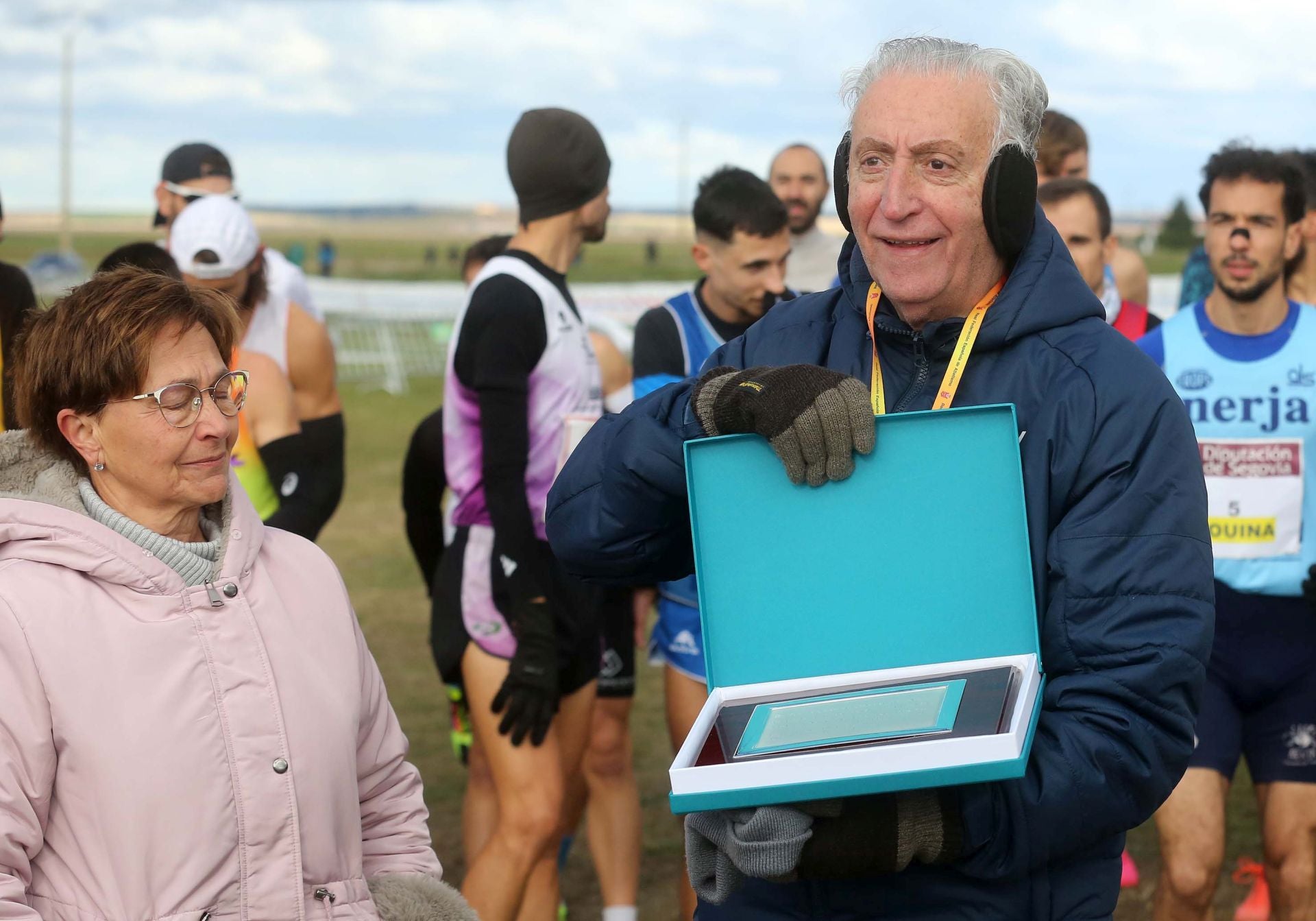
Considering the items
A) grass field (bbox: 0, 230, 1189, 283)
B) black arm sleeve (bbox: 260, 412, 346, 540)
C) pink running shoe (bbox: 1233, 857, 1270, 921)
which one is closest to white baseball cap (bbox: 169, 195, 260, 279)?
black arm sleeve (bbox: 260, 412, 346, 540)

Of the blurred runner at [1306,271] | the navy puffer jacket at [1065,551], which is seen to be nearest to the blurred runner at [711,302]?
the blurred runner at [1306,271]

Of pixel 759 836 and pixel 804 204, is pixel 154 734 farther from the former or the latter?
pixel 804 204

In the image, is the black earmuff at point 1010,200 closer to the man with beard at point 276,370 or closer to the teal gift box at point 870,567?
the teal gift box at point 870,567

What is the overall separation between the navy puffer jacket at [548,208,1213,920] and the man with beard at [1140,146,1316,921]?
Answer: 2234 mm

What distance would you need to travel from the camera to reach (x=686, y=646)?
4.62 metres

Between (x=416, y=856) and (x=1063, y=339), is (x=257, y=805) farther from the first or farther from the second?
(x=1063, y=339)

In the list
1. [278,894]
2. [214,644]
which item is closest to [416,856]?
[278,894]

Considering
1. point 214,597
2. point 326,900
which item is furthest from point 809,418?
point 326,900

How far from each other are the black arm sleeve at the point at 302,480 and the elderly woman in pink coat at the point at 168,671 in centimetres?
178

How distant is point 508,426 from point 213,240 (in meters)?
1.37

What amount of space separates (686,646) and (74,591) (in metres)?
2.63

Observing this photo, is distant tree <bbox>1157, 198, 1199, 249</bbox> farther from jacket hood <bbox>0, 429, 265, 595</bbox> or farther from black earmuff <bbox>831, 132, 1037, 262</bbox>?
jacket hood <bbox>0, 429, 265, 595</bbox>

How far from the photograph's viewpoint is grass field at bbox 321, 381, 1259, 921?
5.35 meters

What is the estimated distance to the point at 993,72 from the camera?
219 cm
